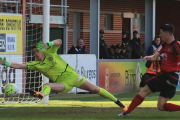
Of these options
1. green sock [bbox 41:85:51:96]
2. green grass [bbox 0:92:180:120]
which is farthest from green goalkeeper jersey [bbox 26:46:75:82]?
green grass [bbox 0:92:180:120]

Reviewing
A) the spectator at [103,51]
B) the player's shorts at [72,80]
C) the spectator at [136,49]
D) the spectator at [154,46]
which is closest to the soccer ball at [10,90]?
the player's shorts at [72,80]

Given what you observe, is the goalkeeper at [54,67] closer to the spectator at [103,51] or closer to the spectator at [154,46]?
the spectator at [103,51]

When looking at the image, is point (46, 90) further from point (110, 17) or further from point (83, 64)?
point (110, 17)

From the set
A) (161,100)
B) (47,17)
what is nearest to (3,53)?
(47,17)

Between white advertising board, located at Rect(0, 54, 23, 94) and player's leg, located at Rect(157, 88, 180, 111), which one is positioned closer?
player's leg, located at Rect(157, 88, 180, 111)

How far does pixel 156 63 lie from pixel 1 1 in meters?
6.11

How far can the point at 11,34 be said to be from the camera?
682 inches

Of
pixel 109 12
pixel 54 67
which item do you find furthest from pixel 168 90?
pixel 109 12

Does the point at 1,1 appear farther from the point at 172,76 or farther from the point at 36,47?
the point at 172,76

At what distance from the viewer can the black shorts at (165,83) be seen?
1070cm

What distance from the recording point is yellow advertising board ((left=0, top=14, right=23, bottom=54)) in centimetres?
1722

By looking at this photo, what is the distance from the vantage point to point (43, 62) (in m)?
11.8

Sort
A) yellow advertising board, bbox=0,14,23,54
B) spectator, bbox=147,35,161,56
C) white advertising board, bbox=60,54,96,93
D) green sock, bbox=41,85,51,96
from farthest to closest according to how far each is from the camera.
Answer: spectator, bbox=147,35,161,56, white advertising board, bbox=60,54,96,93, yellow advertising board, bbox=0,14,23,54, green sock, bbox=41,85,51,96

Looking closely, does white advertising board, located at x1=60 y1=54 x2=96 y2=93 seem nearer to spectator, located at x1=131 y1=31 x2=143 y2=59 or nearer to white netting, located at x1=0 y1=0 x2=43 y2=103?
white netting, located at x1=0 y1=0 x2=43 y2=103
